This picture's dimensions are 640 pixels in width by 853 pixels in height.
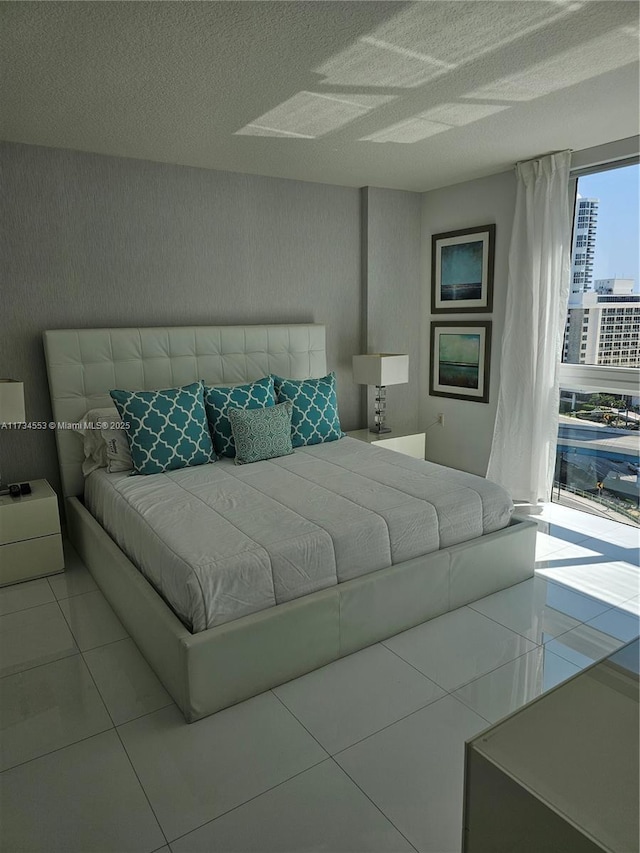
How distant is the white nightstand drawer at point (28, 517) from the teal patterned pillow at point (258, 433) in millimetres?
1105

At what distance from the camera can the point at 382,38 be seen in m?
2.20

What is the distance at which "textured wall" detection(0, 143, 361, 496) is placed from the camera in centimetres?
354

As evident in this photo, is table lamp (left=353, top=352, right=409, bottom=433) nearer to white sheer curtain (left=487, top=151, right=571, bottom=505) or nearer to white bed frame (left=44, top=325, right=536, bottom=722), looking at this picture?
white bed frame (left=44, top=325, right=536, bottom=722)

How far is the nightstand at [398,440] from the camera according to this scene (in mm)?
4664

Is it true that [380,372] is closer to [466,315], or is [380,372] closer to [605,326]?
[466,315]

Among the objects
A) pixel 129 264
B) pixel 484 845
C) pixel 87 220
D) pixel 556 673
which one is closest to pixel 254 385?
pixel 129 264

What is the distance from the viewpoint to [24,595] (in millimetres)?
3123

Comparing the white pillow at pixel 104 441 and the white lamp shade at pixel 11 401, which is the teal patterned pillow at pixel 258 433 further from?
the white lamp shade at pixel 11 401

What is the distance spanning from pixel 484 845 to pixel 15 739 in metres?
1.79

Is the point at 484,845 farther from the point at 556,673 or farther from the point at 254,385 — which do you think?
the point at 254,385

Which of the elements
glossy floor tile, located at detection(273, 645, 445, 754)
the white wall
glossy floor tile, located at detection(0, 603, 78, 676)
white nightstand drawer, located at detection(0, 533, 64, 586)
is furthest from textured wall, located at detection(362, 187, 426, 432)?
glossy floor tile, located at detection(0, 603, 78, 676)

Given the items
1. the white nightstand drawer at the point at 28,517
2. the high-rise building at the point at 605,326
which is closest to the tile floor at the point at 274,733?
the white nightstand drawer at the point at 28,517

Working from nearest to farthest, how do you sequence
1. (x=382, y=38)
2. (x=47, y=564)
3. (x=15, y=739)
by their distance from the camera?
(x=15, y=739)
(x=382, y=38)
(x=47, y=564)

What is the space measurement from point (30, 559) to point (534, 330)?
3.64 m
